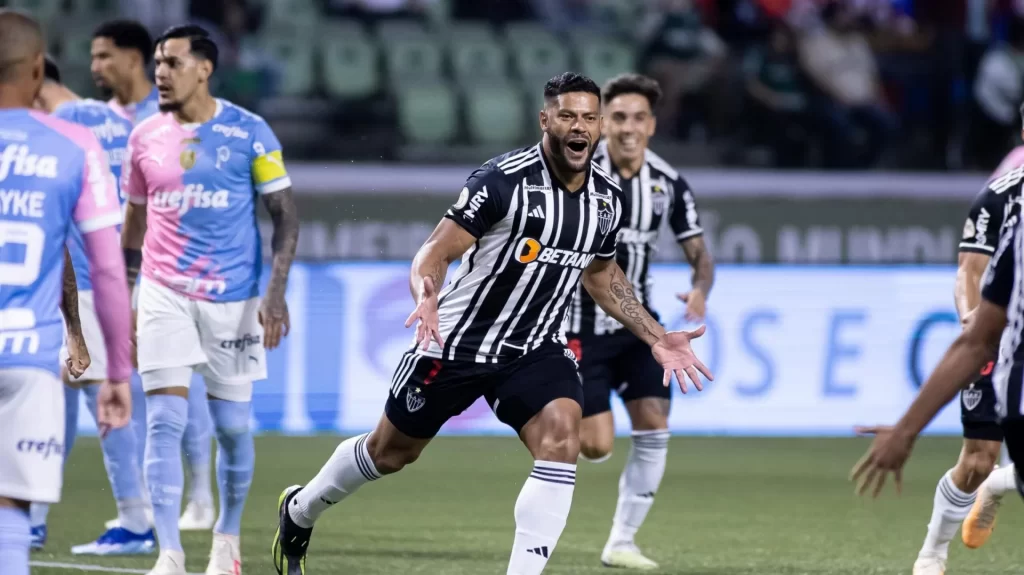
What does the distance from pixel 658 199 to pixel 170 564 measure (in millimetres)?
3035

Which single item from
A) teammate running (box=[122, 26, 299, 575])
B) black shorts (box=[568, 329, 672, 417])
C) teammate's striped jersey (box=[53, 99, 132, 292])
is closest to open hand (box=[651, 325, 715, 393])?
teammate running (box=[122, 26, 299, 575])

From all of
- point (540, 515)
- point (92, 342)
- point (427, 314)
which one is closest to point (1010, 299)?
point (427, 314)

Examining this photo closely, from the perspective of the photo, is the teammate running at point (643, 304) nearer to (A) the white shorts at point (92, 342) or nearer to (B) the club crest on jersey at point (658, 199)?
(B) the club crest on jersey at point (658, 199)

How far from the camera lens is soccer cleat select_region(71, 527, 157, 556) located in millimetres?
7059

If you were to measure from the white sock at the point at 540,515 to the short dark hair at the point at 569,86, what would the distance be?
4.43 feet

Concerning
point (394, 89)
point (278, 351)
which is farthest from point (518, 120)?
point (278, 351)

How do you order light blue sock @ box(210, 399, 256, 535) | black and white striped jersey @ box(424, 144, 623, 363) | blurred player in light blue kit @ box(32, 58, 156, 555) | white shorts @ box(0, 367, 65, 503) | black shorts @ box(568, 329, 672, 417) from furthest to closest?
black shorts @ box(568, 329, 672, 417), blurred player in light blue kit @ box(32, 58, 156, 555), light blue sock @ box(210, 399, 256, 535), black and white striped jersey @ box(424, 144, 623, 363), white shorts @ box(0, 367, 65, 503)

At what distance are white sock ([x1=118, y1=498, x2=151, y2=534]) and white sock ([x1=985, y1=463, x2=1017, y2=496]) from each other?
149 inches

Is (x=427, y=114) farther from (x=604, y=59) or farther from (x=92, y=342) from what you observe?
(x=92, y=342)

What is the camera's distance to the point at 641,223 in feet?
24.8

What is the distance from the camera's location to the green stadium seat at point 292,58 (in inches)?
570

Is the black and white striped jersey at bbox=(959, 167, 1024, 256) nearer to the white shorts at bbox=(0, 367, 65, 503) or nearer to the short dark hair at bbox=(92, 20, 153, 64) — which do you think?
the white shorts at bbox=(0, 367, 65, 503)

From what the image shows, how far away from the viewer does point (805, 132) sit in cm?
1456

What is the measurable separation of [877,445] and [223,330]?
356 centimetres
